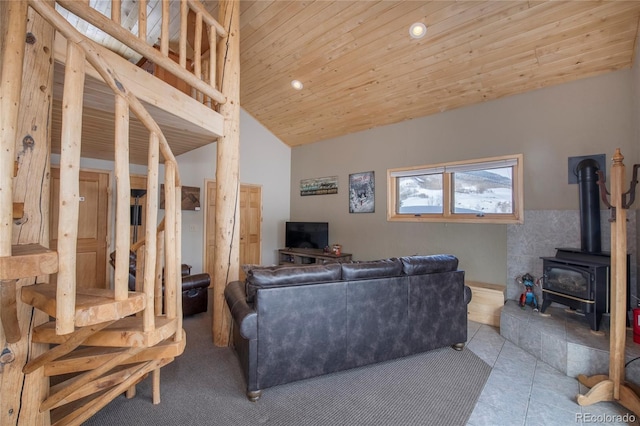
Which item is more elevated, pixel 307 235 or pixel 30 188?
pixel 30 188

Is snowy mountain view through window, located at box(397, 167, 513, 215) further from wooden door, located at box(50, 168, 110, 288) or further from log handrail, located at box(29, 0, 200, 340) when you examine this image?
wooden door, located at box(50, 168, 110, 288)

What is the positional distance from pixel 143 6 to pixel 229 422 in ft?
9.46

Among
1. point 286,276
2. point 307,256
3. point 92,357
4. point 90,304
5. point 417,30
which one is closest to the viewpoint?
point 90,304

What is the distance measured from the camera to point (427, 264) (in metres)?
2.62

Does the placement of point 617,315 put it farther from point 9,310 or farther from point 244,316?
point 9,310

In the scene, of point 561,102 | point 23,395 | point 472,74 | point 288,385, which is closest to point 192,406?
point 288,385

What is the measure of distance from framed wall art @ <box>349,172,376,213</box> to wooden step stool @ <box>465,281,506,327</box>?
206 cm

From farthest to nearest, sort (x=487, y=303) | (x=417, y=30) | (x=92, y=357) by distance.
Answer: (x=487, y=303), (x=417, y=30), (x=92, y=357)

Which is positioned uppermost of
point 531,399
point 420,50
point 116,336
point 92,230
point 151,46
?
point 420,50

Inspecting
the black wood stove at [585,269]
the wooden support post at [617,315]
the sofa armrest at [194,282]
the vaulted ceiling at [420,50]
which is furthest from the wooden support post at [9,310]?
the black wood stove at [585,269]

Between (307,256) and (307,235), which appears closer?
(307,256)

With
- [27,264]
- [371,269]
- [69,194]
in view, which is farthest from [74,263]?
[371,269]

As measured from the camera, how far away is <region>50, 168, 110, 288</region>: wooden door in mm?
4164

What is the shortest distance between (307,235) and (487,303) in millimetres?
3155
